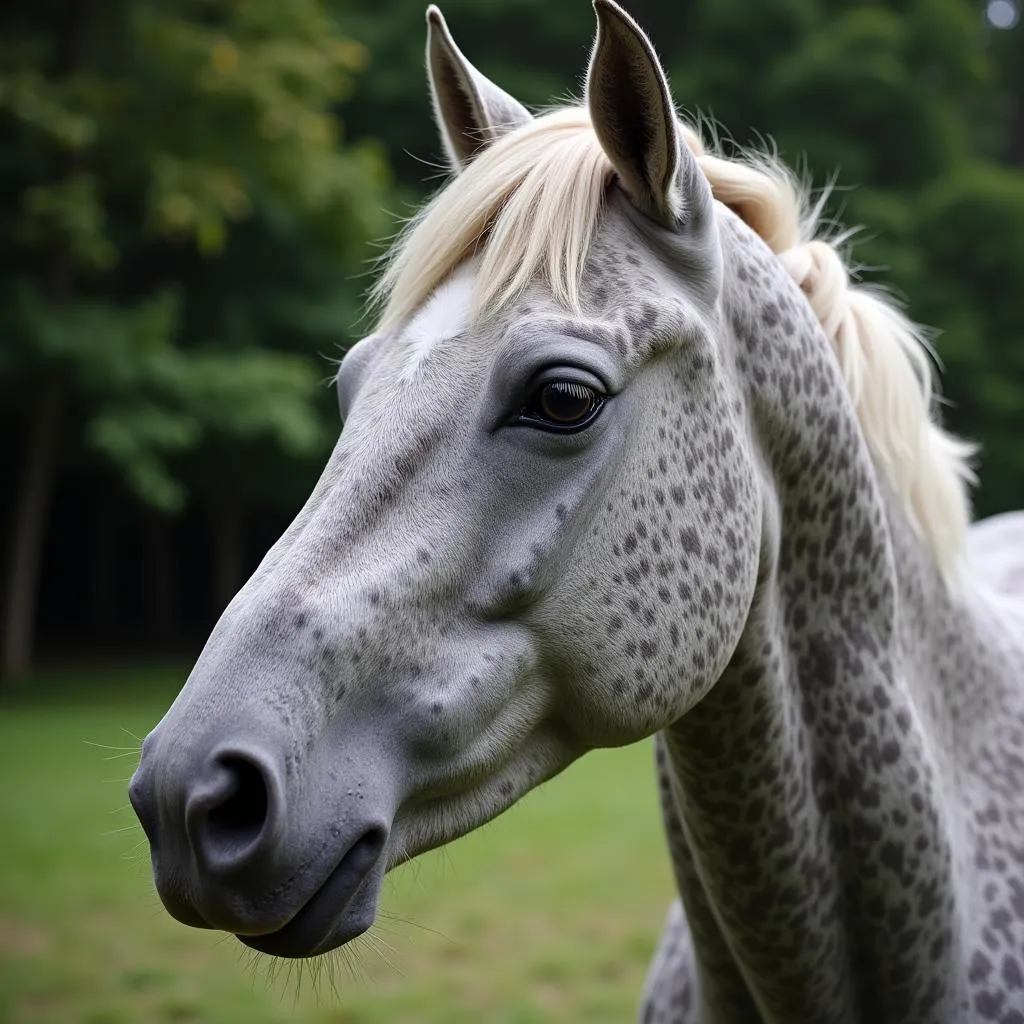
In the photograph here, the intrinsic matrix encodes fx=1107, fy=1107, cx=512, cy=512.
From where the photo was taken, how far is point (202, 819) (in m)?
1.23

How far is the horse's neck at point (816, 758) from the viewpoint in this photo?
176cm

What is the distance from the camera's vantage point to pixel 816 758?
6.01 ft

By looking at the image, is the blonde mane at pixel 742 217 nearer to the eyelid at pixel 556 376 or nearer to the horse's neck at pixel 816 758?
the eyelid at pixel 556 376

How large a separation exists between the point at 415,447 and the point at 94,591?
22.8m

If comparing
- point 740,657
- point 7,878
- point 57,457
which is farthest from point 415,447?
point 57,457

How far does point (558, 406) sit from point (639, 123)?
0.43 metres

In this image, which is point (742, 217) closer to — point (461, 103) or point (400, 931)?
point (461, 103)

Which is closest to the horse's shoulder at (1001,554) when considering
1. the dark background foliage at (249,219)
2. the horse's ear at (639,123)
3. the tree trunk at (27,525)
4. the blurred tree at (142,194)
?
the horse's ear at (639,123)

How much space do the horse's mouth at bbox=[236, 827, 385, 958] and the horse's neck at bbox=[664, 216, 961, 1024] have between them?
0.64m

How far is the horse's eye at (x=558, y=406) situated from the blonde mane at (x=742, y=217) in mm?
120

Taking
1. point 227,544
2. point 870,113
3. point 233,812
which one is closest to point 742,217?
point 233,812

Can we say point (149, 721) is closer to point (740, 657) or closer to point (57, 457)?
point (57, 457)

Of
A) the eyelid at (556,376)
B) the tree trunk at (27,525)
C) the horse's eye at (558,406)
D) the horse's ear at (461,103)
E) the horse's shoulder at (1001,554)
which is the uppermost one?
the horse's ear at (461,103)

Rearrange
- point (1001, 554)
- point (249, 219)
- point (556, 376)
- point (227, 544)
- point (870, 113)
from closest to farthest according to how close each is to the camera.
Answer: point (556, 376) < point (1001, 554) < point (249, 219) < point (227, 544) < point (870, 113)
